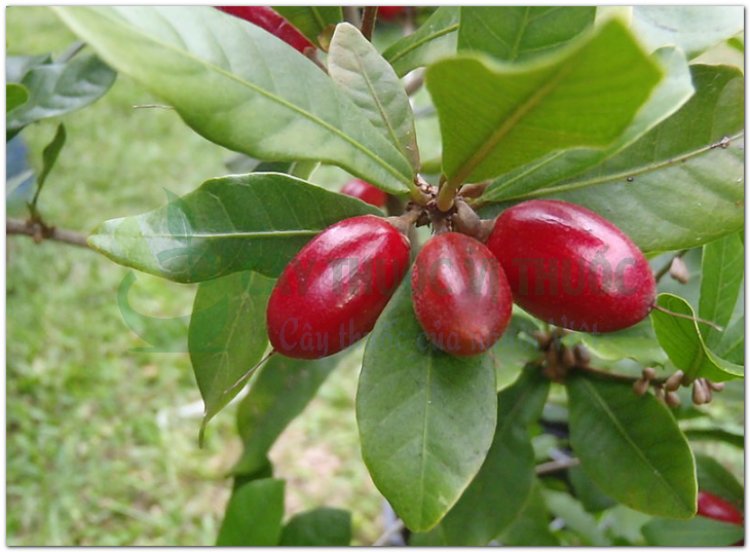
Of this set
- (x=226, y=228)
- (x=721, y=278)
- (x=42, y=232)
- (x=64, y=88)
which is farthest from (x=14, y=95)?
(x=721, y=278)

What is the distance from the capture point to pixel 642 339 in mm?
798

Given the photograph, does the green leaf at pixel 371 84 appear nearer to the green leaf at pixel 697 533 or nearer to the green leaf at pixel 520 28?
the green leaf at pixel 520 28

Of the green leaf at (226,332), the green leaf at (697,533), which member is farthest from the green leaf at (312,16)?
the green leaf at (697,533)

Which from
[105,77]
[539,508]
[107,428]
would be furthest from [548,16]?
[107,428]

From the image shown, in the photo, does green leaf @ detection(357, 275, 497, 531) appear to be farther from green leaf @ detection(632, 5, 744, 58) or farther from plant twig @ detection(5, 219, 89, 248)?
plant twig @ detection(5, 219, 89, 248)

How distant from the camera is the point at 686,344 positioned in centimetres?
71

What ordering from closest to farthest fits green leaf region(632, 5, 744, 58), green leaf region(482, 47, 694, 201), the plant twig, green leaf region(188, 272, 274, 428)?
1. green leaf region(482, 47, 694, 201)
2. green leaf region(632, 5, 744, 58)
3. green leaf region(188, 272, 274, 428)
4. the plant twig

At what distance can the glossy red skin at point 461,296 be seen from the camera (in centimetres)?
56

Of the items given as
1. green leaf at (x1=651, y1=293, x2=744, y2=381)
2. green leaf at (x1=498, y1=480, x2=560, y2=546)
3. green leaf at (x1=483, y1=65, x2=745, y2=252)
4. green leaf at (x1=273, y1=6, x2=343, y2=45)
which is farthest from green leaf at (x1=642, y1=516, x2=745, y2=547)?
green leaf at (x1=273, y1=6, x2=343, y2=45)

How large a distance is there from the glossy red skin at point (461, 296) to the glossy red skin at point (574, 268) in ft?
0.08

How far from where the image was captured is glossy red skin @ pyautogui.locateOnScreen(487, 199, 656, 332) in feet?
1.88

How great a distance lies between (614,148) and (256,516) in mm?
686

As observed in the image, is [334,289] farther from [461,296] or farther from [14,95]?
[14,95]

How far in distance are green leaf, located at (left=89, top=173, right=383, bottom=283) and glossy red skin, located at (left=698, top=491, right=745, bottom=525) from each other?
0.65 metres
